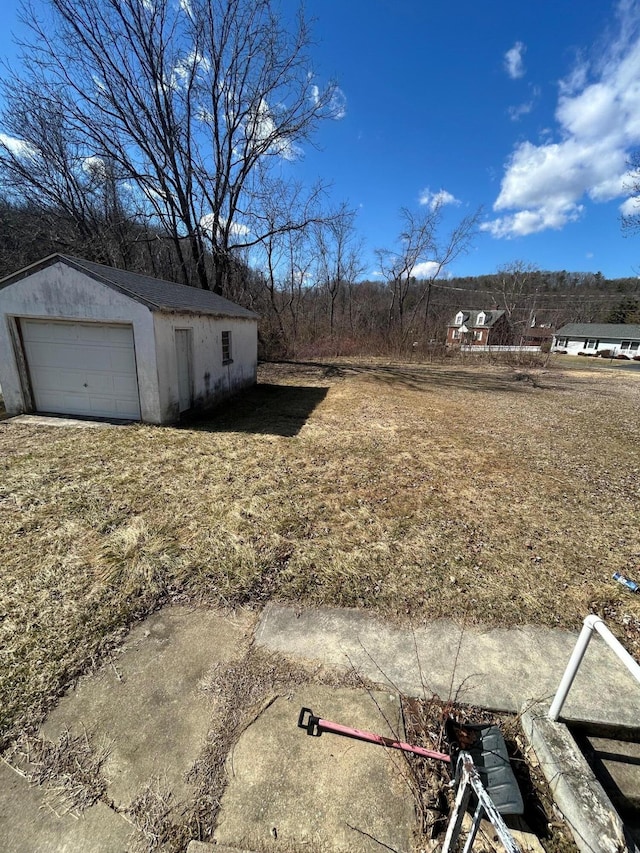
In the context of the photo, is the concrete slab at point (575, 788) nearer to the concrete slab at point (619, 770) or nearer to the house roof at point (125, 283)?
the concrete slab at point (619, 770)

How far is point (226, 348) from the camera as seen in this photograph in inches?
417

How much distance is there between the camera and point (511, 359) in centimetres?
2281

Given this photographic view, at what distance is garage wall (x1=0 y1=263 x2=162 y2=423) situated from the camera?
6.83 m

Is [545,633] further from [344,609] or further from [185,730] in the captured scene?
[185,730]

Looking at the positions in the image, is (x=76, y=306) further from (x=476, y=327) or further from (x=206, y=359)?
(x=476, y=327)

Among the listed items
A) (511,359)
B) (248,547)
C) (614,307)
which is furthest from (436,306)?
(248,547)

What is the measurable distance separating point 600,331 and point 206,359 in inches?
2271

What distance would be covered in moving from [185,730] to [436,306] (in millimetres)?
40633

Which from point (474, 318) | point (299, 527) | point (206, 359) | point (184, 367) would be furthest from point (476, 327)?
point (299, 527)

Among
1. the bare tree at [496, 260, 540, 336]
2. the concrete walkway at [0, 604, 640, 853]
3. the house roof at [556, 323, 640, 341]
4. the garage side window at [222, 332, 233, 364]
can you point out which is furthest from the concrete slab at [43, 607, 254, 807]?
the house roof at [556, 323, 640, 341]

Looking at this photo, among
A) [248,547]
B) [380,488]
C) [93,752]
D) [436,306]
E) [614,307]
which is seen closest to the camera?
[93,752]

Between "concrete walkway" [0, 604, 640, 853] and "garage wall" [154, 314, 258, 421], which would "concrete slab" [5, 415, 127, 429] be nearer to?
"garage wall" [154, 314, 258, 421]

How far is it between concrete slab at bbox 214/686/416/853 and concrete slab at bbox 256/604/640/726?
35 cm

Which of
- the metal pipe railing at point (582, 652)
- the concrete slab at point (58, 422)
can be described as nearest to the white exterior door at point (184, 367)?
the concrete slab at point (58, 422)
